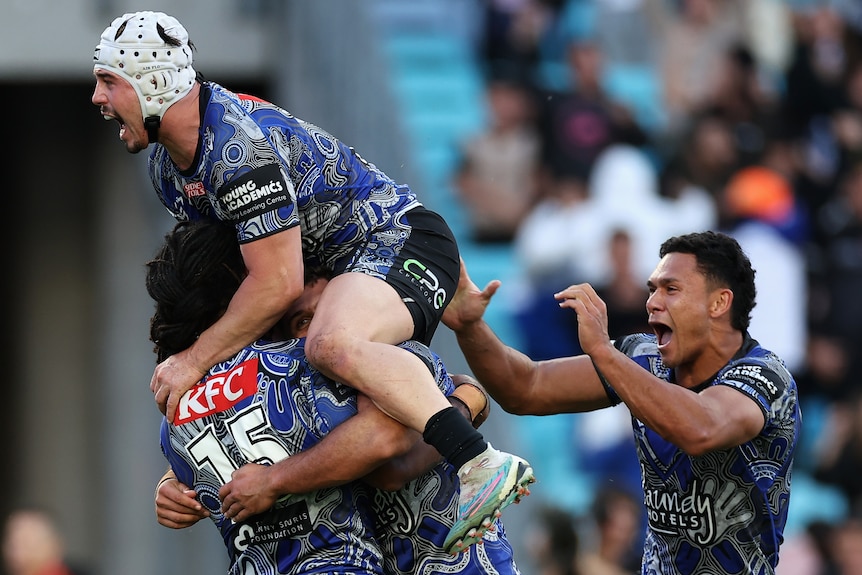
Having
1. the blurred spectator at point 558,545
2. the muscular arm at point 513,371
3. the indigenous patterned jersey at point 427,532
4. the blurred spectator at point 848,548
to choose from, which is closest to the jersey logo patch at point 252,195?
the indigenous patterned jersey at point 427,532

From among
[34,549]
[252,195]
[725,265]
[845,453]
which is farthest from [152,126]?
[845,453]

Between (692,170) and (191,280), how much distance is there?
6.61 meters

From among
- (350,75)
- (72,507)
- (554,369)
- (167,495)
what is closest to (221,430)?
(167,495)

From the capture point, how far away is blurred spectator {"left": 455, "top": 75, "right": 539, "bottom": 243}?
9930mm

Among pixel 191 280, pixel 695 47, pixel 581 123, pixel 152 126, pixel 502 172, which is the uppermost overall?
pixel 152 126

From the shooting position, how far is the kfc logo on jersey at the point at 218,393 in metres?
3.94

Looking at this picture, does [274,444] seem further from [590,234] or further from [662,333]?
[590,234]

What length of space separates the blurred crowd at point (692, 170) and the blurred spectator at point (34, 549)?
118 inches

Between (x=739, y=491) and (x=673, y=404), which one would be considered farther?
(x=739, y=491)

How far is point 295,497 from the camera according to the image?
403cm

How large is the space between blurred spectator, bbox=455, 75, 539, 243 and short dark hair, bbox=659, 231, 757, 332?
5186 mm

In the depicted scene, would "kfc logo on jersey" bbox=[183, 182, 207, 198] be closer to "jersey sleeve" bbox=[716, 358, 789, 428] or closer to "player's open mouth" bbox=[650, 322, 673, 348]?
"player's open mouth" bbox=[650, 322, 673, 348]

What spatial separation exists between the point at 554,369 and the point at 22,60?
25.8 feet

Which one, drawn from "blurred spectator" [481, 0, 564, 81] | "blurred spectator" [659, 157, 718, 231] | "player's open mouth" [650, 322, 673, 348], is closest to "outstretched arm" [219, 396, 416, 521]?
"player's open mouth" [650, 322, 673, 348]
